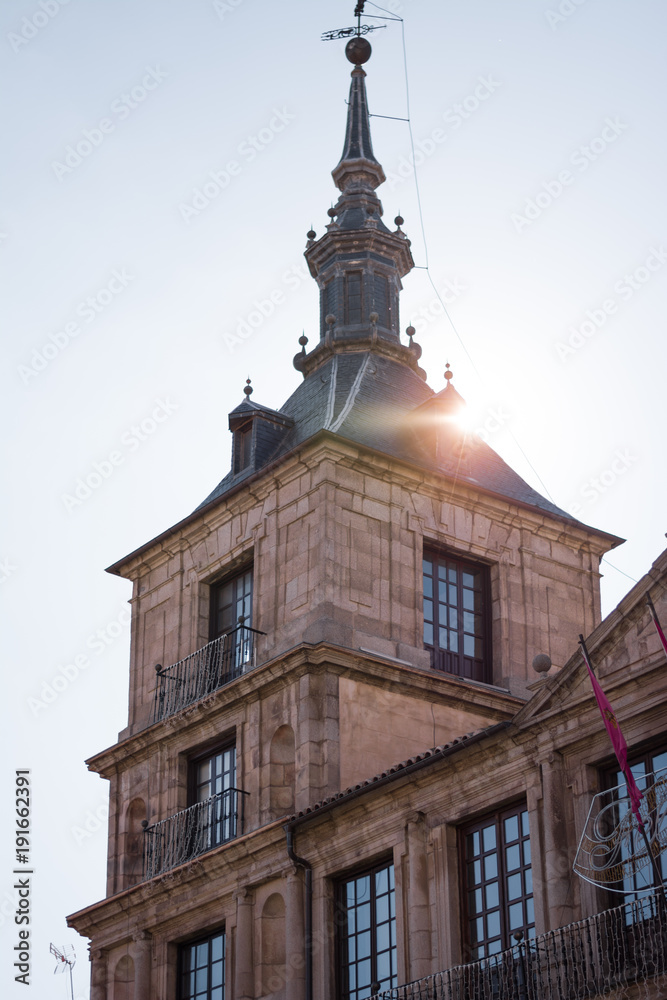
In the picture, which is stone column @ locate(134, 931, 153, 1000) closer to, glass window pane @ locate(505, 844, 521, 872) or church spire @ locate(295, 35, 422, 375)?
glass window pane @ locate(505, 844, 521, 872)

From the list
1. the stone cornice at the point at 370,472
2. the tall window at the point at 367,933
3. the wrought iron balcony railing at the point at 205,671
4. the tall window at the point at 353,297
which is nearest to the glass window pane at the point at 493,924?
the tall window at the point at 367,933

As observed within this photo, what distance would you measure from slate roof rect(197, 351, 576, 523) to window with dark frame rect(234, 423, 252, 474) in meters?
0.25

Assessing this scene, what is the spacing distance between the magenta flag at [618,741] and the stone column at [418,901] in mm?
3877

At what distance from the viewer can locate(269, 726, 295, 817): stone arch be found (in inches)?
1107

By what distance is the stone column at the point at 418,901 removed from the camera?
23391 millimetres

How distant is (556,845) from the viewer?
2178 centimetres

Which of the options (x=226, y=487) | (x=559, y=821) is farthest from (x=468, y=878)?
(x=226, y=487)

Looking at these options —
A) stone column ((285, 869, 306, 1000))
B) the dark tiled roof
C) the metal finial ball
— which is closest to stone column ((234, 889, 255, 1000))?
stone column ((285, 869, 306, 1000))

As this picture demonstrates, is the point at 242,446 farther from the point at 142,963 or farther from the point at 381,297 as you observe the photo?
the point at 142,963

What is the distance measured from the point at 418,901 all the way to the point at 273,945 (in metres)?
4.04

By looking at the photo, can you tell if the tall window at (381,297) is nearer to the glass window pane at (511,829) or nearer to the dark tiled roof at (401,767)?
the dark tiled roof at (401,767)

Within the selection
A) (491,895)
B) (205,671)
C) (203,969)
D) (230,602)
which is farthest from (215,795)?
(491,895)

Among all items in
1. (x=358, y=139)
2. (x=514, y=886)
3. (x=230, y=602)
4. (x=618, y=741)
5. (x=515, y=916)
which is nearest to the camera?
(x=618, y=741)

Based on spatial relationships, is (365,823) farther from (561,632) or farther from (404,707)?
(561,632)
